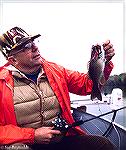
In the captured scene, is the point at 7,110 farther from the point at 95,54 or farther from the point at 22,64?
the point at 95,54

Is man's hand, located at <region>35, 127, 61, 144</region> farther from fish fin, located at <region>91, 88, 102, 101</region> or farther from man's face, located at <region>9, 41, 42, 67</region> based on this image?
man's face, located at <region>9, 41, 42, 67</region>

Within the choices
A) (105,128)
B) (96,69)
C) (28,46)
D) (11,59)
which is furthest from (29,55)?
(105,128)

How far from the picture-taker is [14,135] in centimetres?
173

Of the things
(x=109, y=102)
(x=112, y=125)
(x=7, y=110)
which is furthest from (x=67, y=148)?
(x=109, y=102)

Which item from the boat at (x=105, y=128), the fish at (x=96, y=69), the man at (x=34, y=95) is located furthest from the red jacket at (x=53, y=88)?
the boat at (x=105, y=128)

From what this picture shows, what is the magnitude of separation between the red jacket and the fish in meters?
0.11

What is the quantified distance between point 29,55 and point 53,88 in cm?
33

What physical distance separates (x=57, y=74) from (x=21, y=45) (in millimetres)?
368

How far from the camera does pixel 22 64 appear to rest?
2.19 metres

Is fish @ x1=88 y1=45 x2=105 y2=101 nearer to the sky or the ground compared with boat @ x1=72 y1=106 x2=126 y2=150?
nearer to the sky

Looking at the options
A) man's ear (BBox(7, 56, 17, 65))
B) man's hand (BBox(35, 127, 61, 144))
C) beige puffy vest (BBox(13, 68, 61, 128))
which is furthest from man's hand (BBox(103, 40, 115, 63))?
man's ear (BBox(7, 56, 17, 65))

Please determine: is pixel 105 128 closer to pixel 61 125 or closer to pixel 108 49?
pixel 61 125

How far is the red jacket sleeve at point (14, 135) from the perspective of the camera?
1712mm

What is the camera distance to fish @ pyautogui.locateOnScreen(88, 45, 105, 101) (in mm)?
1847
